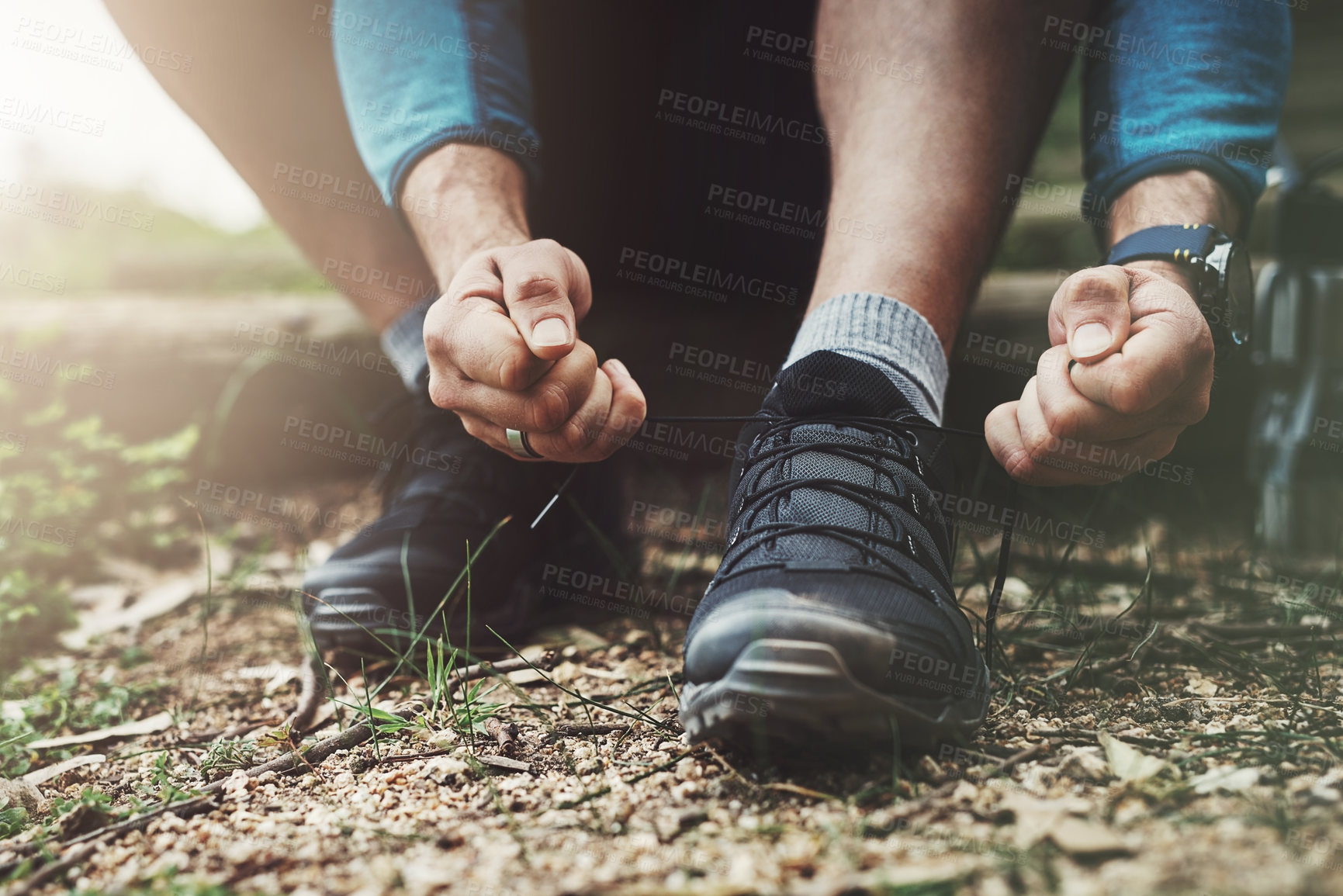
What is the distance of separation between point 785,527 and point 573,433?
0.86 feet

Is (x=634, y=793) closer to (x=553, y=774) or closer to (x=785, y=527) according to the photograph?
(x=553, y=774)

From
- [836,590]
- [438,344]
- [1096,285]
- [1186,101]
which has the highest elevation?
[1186,101]

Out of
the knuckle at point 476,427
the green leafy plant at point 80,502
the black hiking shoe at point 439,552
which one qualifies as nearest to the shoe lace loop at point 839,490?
the knuckle at point 476,427

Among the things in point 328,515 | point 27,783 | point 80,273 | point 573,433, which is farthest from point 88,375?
point 573,433

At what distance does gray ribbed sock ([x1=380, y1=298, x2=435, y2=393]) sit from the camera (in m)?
1.48

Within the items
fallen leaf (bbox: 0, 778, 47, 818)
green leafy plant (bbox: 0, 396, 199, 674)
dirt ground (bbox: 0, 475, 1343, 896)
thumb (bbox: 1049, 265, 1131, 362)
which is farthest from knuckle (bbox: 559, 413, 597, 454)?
green leafy plant (bbox: 0, 396, 199, 674)

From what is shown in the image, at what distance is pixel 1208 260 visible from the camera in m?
0.99

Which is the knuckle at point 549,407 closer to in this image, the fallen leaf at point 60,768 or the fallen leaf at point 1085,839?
the fallen leaf at point 1085,839

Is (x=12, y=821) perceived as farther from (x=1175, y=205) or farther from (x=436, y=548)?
(x=1175, y=205)

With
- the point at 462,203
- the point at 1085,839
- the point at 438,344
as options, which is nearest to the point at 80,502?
the point at 462,203

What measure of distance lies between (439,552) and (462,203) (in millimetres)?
552

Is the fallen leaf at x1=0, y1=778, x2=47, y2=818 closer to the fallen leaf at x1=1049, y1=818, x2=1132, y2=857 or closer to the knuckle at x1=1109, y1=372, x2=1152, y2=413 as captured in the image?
the fallen leaf at x1=1049, y1=818, x2=1132, y2=857

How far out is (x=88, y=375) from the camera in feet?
7.84

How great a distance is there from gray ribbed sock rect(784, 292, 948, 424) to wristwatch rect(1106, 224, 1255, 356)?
0.88 feet
